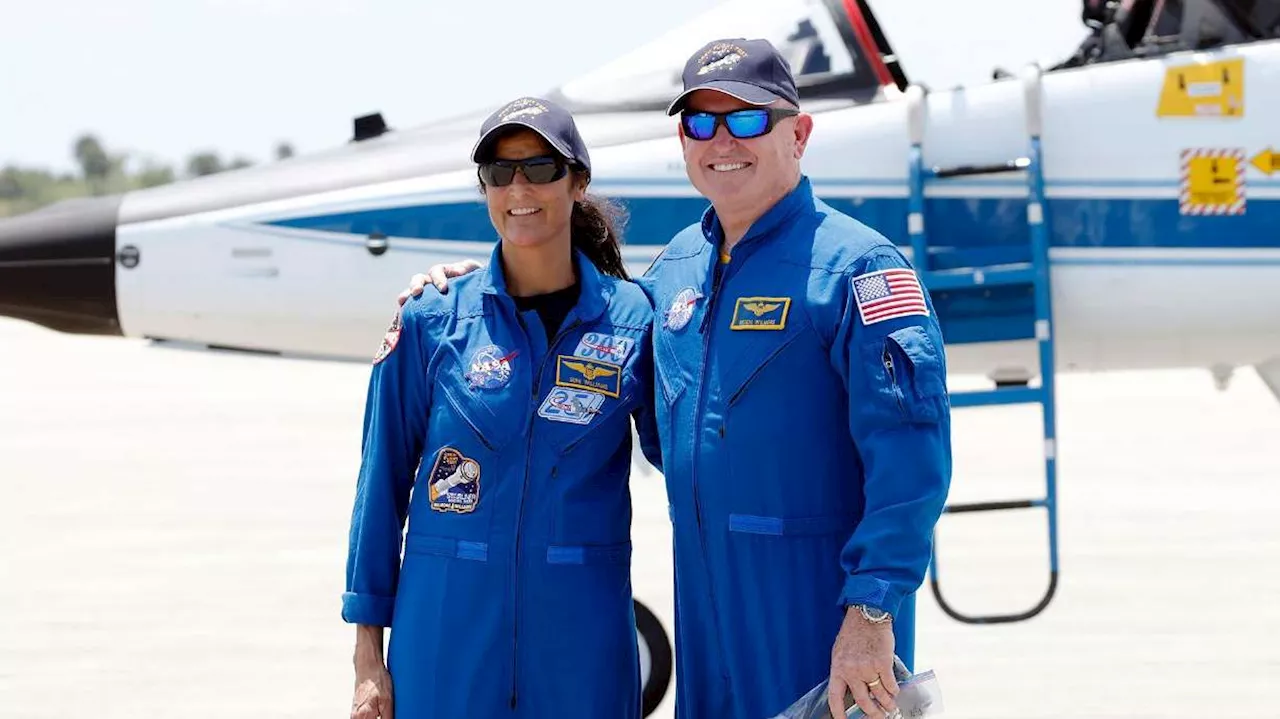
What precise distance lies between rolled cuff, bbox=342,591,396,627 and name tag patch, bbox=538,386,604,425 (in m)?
0.51

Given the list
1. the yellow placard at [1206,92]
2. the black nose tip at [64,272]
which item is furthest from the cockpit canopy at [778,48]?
the black nose tip at [64,272]

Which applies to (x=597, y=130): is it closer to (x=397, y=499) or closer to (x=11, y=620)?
(x=397, y=499)

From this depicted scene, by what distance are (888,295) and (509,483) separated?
830 mm

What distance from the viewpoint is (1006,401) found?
17.3 feet

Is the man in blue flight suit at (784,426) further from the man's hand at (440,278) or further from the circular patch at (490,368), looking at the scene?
the man's hand at (440,278)

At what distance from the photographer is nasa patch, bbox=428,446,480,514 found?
10.5ft

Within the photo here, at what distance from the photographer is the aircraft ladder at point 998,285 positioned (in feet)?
16.9

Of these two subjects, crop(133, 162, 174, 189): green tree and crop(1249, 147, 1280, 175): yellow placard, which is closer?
crop(1249, 147, 1280, 175): yellow placard

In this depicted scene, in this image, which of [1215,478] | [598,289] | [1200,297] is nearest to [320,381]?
[1215,478]

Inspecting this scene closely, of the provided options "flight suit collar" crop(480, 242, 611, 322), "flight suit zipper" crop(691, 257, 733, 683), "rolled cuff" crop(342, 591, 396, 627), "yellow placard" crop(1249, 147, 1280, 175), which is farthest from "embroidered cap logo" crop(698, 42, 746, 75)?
"yellow placard" crop(1249, 147, 1280, 175)

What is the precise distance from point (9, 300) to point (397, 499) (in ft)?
10.3

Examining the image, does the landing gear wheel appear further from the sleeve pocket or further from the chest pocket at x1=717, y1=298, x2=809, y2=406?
the sleeve pocket

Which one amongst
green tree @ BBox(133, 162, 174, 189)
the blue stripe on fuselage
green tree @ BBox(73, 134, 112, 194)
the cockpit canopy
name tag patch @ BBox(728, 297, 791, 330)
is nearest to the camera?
name tag patch @ BBox(728, 297, 791, 330)

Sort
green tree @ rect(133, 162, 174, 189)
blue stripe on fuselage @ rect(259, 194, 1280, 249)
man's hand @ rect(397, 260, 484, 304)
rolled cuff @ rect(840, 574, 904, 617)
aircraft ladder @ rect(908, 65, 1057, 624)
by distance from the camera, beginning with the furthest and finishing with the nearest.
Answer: green tree @ rect(133, 162, 174, 189)
blue stripe on fuselage @ rect(259, 194, 1280, 249)
aircraft ladder @ rect(908, 65, 1057, 624)
man's hand @ rect(397, 260, 484, 304)
rolled cuff @ rect(840, 574, 904, 617)
